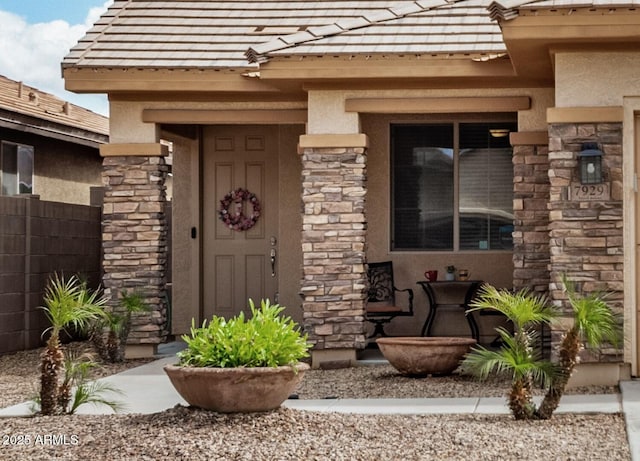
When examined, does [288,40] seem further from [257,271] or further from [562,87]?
[257,271]

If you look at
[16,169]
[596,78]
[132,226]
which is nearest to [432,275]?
[132,226]

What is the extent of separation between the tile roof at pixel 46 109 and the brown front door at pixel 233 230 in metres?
5.02

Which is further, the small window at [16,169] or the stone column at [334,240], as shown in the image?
the small window at [16,169]

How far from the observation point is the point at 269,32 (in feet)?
45.3

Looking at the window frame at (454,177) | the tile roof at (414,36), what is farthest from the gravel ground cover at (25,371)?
the tile roof at (414,36)

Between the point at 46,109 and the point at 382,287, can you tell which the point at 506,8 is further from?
the point at 46,109

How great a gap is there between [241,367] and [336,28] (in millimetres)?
5644

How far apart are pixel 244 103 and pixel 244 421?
6.27 meters

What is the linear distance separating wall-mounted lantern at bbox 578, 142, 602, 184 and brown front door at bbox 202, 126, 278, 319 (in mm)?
5925

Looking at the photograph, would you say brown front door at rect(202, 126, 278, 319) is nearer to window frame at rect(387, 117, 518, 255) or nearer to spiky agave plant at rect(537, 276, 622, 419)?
window frame at rect(387, 117, 518, 255)

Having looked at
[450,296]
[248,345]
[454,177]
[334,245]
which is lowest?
[248,345]

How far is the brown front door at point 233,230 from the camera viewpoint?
1546 cm

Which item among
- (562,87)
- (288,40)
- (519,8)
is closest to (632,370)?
(562,87)

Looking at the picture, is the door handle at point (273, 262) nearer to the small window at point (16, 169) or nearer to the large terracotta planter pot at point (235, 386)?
the small window at point (16, 169)
